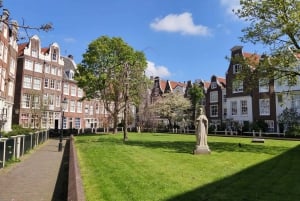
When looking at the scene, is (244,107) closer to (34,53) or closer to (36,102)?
(36,102)

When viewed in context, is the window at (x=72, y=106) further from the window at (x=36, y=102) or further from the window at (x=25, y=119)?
the window at (x=36, y=102)

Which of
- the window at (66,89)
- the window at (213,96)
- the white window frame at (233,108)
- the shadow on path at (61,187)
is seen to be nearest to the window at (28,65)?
the window at (66,89)

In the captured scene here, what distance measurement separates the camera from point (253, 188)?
8.26m

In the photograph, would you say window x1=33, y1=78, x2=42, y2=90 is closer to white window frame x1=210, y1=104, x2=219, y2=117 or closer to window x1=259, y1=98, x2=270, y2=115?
white window frame x1=210, y1=104, x2=219, y2=117

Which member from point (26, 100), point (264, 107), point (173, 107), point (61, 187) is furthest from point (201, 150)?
point (173, 107)

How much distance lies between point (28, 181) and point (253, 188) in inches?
290

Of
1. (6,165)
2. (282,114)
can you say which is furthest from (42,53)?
(6,165)

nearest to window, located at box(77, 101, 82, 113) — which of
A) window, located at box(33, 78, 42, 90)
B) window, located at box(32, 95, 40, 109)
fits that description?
window, located at box(33, 78, 42, 90)

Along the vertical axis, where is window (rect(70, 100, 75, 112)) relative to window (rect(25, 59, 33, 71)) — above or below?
below

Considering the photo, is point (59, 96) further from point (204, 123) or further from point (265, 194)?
point (265, 194)

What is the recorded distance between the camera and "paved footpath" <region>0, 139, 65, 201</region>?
859cm

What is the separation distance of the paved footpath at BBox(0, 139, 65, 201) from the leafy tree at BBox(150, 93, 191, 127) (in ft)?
153

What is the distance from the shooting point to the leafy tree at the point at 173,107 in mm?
60875

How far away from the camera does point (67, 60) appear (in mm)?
66812
